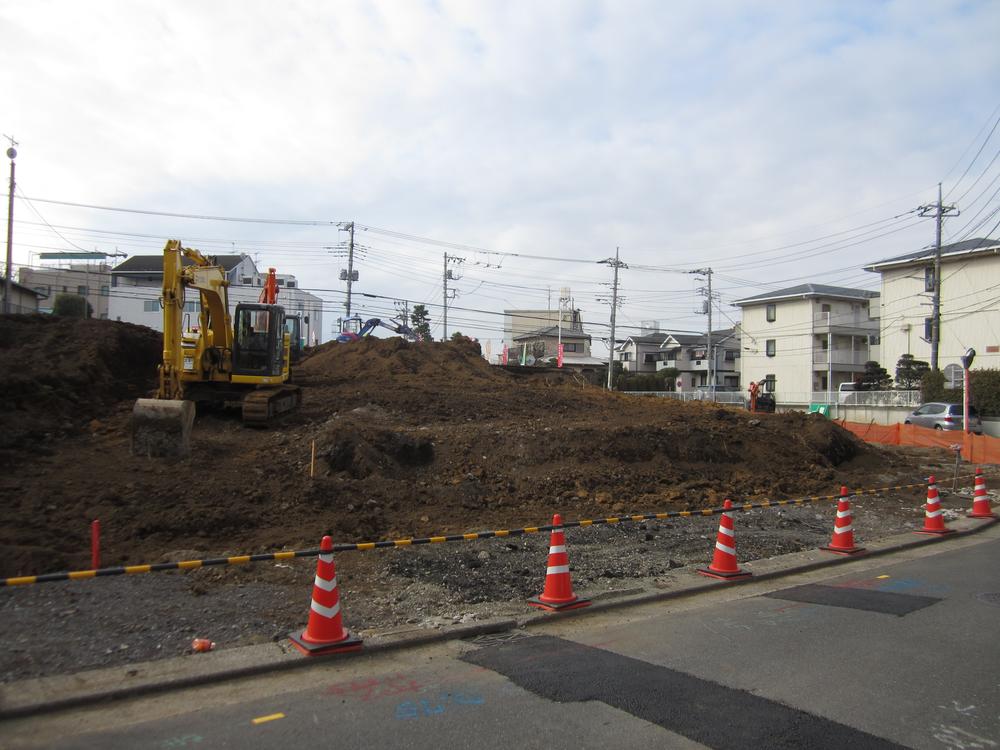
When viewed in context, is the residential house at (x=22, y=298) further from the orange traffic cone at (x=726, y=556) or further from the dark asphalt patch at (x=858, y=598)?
the dark asphalt patch at (x=858, y=598)

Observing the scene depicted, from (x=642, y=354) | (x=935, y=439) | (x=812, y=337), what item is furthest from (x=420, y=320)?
(x=935, y=439)

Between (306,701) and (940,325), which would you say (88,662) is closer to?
(306,701)

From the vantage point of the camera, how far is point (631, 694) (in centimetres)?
509

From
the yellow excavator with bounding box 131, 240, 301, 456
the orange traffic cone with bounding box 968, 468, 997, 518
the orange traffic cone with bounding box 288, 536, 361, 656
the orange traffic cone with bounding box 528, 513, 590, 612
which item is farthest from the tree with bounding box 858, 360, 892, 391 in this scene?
the orange traffic cone with bounding box 288, 536, 361, 656

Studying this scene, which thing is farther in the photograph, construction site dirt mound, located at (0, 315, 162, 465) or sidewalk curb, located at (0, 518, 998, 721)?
construction site dirt mound, located at (0, 315, 162, 465)

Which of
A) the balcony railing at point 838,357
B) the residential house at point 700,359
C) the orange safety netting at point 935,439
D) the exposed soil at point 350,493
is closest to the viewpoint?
the exposed soil at point 350,493

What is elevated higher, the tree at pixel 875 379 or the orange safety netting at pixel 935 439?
the tree at pixel 875 379

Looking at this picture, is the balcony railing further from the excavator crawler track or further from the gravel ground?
the gravel ground

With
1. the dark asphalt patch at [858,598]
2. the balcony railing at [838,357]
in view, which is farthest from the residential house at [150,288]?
the dark asphalt patch at [858,598]

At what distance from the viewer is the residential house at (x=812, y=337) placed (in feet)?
180

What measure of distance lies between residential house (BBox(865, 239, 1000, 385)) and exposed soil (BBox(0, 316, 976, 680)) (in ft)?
77.3

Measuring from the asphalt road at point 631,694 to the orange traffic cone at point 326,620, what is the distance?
0.52 feet

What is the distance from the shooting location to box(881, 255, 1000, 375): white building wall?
139 feet

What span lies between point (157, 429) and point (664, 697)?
1135 cm
